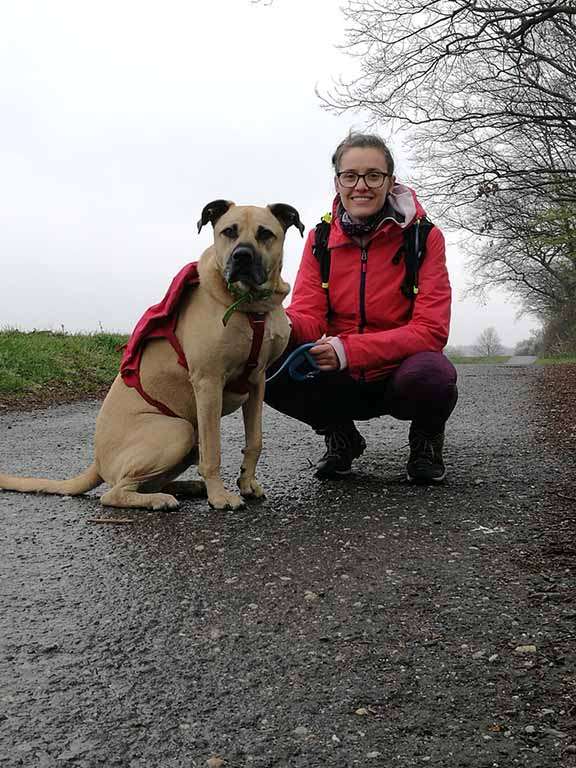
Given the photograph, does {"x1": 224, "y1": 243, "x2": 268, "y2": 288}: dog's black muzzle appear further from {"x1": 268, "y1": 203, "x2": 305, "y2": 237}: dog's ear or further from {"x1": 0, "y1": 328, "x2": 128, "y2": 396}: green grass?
{"x1": 0, "y1": 328, "x2": 128, "y2": 396}: green grass

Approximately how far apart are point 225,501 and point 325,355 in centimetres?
103

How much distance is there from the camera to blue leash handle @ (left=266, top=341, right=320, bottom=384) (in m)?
4.41

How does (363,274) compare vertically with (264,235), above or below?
below

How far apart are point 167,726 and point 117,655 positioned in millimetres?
466

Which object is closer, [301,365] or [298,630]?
[298,630]

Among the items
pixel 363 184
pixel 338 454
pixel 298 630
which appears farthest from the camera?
pixel 338 454

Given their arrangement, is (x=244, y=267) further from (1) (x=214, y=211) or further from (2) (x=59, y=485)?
(2) (x=59, y=485)

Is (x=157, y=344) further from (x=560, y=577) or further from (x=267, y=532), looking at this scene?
(x=560, y=577)

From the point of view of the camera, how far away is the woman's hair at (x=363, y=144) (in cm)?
438

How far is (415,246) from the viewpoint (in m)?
4.43

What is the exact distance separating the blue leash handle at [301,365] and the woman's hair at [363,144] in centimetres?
109

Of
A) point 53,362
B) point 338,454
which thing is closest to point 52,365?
point 53,362

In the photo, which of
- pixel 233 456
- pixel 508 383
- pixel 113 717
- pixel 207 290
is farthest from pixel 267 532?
pixel 508 383

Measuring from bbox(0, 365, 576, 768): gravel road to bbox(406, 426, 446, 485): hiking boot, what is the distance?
0.43 ft
